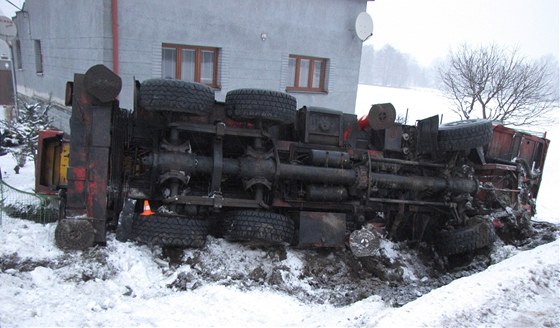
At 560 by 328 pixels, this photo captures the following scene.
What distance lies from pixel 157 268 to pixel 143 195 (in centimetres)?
102

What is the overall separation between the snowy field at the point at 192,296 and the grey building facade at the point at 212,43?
596cm

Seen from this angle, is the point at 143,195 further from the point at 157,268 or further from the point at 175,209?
the point at 157,268

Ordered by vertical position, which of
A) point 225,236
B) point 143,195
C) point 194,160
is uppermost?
point 194,160

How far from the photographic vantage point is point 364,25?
503 inches

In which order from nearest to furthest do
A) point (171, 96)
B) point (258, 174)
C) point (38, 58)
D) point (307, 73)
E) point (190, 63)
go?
1. point (171, 96)
2. point (258, 174)
3. point (190, 63)
4. point (307, 73)
5. point (38, 58)

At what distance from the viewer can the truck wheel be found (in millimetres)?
4270

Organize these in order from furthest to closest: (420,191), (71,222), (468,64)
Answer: (468,64), (420,191), (71,222)

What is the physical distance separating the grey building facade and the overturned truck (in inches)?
188

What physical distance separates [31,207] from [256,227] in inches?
99.1

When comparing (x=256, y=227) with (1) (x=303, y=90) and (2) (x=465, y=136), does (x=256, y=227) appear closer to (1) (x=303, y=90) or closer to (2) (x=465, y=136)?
(2) (x=465, y=136)

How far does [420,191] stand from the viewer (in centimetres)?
611

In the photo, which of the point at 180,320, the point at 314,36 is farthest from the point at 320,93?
the point at 180,320

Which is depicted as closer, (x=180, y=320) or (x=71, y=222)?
(x=180, y=320)

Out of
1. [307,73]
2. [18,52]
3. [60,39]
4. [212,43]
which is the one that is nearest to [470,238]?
[212,43]
